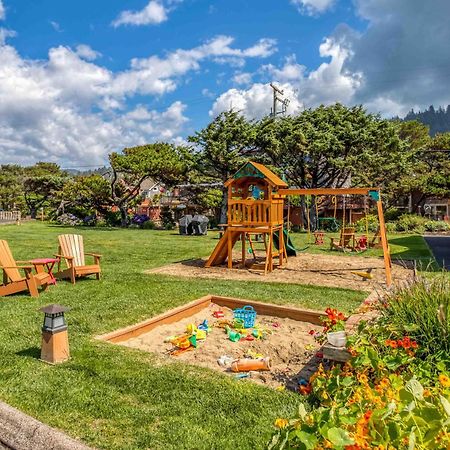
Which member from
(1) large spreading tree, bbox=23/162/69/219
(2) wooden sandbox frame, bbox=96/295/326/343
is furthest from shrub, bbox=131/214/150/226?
(2) wooden sandbox frame, bbox=96/295/326/343

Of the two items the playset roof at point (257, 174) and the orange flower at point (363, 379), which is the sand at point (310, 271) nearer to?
the playset roof at point (257, 174)

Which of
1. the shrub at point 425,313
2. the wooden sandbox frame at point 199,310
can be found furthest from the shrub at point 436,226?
the shrub at point 425,313

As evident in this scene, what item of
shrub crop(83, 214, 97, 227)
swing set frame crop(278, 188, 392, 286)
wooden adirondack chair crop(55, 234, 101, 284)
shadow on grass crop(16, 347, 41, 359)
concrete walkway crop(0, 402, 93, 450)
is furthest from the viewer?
shrub crop(83, 214, 97, 227)

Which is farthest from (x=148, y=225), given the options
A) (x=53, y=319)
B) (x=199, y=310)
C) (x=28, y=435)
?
(x=28, y=435)

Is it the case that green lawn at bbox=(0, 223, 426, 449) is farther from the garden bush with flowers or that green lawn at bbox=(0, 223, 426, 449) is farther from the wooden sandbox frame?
the garden bush with flowers

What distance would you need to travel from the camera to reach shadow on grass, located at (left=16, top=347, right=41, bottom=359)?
14.5 feet

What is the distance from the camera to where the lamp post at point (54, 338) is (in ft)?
13.7

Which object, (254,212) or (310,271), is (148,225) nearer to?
(254,212)

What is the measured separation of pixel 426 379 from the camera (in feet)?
9.24

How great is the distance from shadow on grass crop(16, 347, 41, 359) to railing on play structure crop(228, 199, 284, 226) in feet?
21.9

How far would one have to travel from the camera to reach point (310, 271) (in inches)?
409

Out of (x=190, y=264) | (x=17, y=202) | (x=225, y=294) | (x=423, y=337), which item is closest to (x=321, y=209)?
(x=190, y=264)

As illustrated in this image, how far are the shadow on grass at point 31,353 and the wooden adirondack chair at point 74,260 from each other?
359cm

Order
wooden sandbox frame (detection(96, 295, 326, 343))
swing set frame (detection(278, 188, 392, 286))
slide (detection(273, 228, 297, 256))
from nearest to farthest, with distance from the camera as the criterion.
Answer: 1. wooden sandbox frame (detection(96, 295, 326, 343))
2. swing set frame (detection(278, 188, 392, 286))
3. slide (detection(273, 228, 297, 256))
